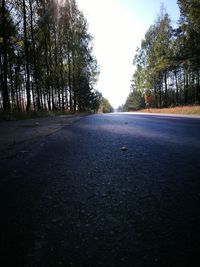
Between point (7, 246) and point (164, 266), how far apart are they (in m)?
0.92

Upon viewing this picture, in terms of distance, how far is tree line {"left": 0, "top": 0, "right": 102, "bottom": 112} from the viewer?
62.7ft

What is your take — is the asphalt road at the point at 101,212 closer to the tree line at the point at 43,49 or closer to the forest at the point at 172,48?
the tree line at the point at 43,49

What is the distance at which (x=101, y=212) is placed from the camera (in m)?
2.00

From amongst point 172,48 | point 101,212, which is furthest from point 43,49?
point 101,212

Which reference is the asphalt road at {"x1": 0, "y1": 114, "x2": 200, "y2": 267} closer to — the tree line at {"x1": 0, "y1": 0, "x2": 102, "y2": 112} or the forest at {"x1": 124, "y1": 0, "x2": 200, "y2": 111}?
the tree line at {"x1": 0, "y1": 0, "x2": 102, "y2": 112}

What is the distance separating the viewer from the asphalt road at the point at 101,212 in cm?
148

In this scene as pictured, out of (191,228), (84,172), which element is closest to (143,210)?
(191,228)

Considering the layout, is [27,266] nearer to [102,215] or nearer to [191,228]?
[102,215]

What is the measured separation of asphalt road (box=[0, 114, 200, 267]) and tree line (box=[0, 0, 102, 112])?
12234 millimetres

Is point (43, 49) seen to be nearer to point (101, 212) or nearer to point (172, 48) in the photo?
point (172, 48)

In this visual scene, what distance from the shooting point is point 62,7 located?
28.4m

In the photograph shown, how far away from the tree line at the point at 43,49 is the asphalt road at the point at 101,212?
12.2 metres

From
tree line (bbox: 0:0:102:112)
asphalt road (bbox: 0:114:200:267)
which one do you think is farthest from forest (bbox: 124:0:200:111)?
asphalt road (bbox: 0:114:200:267)

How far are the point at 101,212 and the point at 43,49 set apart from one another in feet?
90.3
